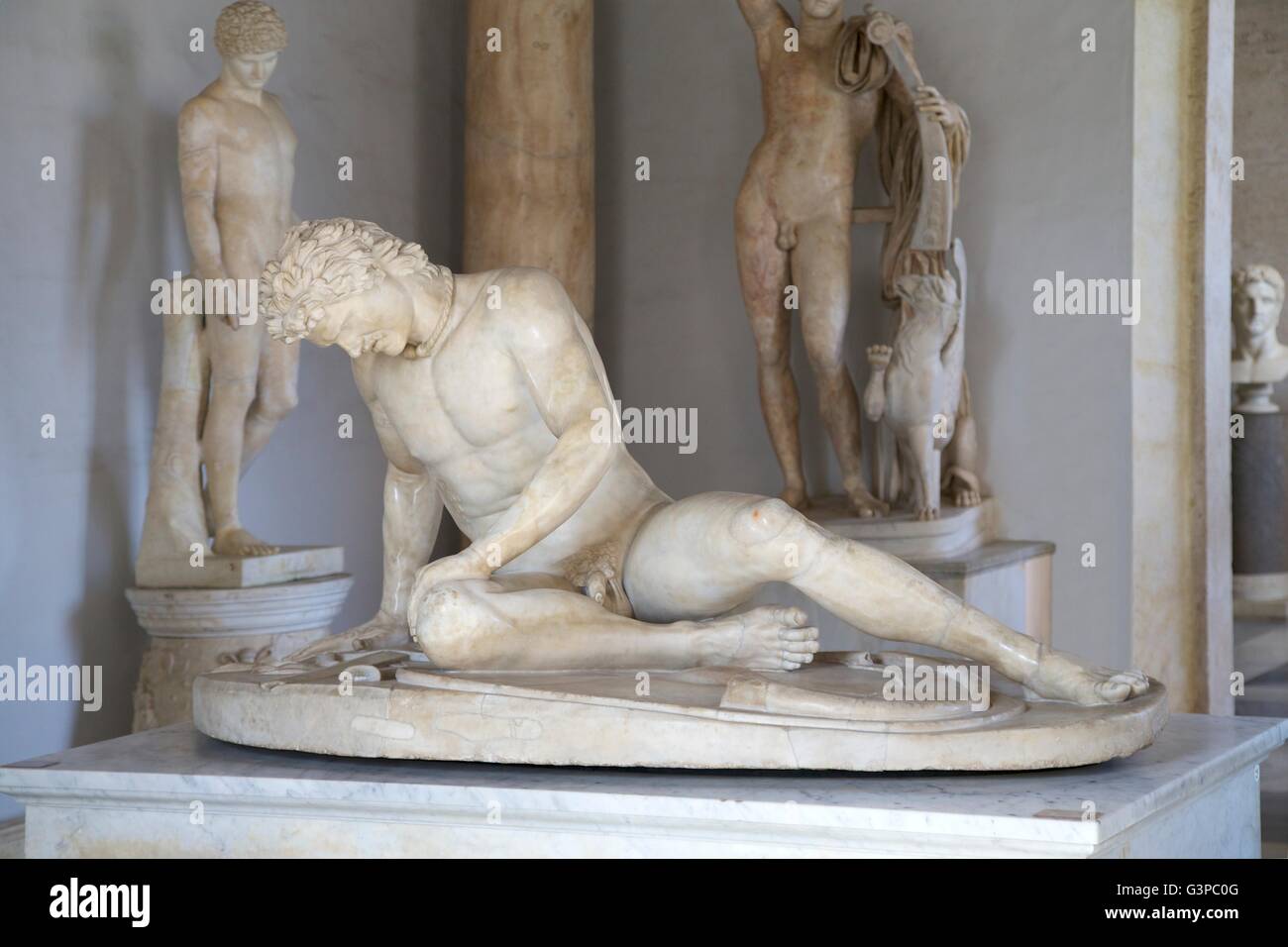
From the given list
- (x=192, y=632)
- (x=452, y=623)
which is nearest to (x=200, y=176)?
(x=192, y=632)

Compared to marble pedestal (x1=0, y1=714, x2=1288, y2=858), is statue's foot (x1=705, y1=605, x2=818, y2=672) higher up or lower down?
higher up

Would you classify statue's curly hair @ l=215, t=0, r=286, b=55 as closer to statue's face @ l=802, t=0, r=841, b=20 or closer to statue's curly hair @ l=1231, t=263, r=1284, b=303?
statue's face @ l=802, t=0, r=841, b=20

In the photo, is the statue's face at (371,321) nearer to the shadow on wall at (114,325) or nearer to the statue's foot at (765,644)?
the statue's foot at (765,644)

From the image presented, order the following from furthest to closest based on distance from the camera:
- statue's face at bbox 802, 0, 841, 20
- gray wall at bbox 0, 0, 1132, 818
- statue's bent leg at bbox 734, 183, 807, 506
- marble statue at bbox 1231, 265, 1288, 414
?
marble statue at bbox 1231, 265, 1288, 414, statue's bent leg at bbox 734, 183, 807, 506, statue's face at bbox 802, 0, 841, 20, gray wall at bbox 0, 0, 1132, 818

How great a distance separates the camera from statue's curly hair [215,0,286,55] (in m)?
5.43

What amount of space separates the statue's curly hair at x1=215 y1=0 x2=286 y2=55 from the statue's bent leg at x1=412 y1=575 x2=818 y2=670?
3062 millimetres

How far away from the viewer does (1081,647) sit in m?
6.55

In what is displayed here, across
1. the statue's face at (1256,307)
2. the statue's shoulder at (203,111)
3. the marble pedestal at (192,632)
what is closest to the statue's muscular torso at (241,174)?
the statue's shoulder at (203,111)

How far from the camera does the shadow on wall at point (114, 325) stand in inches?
226

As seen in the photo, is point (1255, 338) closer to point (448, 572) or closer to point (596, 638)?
point (596, 638)

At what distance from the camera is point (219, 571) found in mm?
5398

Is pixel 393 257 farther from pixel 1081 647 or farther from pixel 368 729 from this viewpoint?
pixel 1081 647

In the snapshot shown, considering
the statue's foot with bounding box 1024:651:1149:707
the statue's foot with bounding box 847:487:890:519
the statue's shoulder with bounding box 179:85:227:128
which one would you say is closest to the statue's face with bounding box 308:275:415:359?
the statue's foot with bounding box 1024:651:1149:707
